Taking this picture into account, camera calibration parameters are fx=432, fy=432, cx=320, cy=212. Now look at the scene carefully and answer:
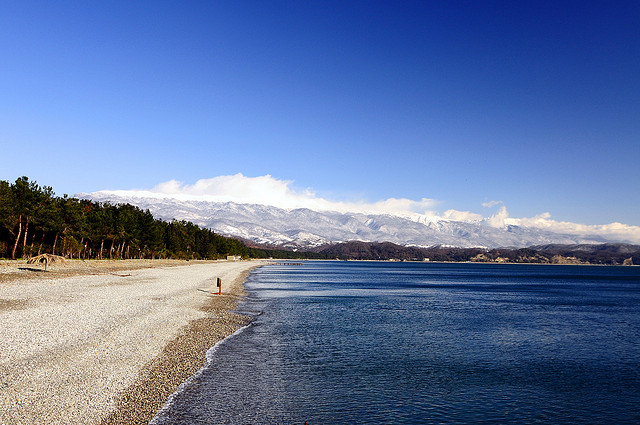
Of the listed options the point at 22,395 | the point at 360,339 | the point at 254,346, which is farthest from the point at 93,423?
the point at 360,339

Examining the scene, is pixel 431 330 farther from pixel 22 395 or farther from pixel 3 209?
pixel 3 209

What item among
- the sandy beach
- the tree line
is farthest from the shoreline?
the tree line

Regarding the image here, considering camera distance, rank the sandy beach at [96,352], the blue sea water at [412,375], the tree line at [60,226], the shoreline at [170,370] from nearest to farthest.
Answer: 1. the sandy beach at [96,352]
2. the shoreline at [170,370]
3. the blue sea water at [412,375]
4. the tree line at [60,226]

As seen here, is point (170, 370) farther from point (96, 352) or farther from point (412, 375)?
point (412, 375)

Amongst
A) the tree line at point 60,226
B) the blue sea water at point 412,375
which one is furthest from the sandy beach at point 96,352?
the tree line at point 60,226

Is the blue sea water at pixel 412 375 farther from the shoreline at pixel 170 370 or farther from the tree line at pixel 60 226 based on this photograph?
the tree line at pixel 60 226

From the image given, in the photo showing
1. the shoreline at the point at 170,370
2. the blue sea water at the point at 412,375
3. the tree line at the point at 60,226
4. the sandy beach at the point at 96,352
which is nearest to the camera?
the sandy beach at the point at 96,352

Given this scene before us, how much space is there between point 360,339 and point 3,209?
284ft

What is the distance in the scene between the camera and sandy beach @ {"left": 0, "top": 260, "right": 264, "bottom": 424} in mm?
14766

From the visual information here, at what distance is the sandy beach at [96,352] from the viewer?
48.4 ft

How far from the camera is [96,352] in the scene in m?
21.9

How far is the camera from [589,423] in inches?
658

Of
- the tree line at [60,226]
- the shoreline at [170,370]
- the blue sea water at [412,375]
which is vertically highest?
the tree line at [60,226]

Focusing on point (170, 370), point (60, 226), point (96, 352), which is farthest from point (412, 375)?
point (60, 226)
